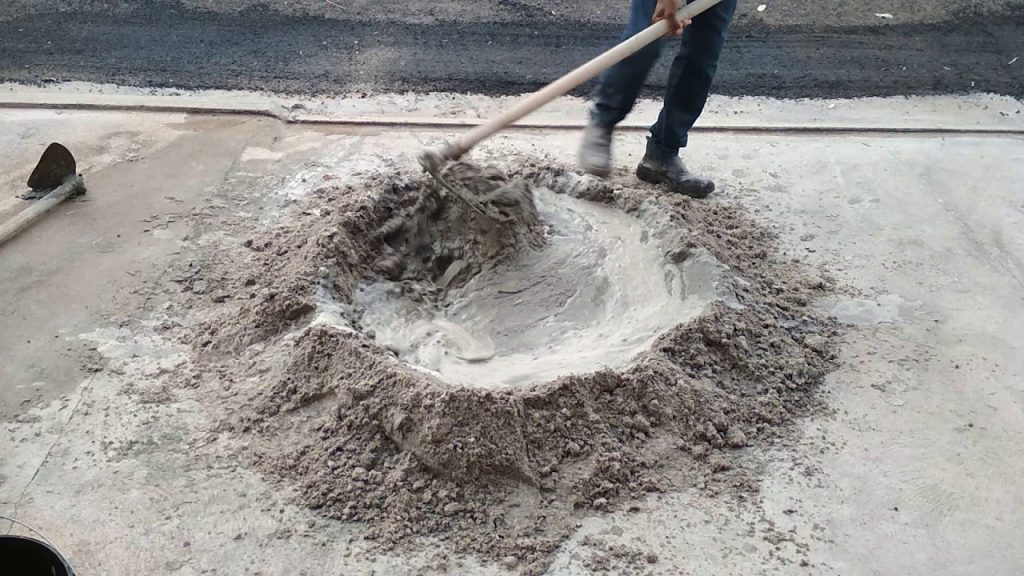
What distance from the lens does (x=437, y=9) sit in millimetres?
5297

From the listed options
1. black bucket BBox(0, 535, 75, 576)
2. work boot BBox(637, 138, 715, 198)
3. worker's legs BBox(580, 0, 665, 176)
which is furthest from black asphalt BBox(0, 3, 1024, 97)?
black bucket BBox(0, 535, 75, 576)

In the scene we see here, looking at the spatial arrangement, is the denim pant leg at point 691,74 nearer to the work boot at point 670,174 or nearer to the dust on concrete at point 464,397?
the work boot at point 670,174

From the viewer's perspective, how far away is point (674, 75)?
343 cm

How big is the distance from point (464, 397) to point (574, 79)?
1.17 m

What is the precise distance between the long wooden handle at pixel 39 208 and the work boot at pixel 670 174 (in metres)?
2.35

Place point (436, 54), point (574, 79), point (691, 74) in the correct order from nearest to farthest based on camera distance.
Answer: point (574, 79) → point (691, 74) → point (436, 54)

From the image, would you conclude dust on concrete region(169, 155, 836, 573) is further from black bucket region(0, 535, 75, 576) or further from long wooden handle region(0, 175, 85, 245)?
long wooden handle region(0, 175, 85, 245)

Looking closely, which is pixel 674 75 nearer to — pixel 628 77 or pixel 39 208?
pixel 628 77

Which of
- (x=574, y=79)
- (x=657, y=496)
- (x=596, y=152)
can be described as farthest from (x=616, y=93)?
(x=657, y=496)

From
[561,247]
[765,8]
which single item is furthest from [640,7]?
[765,8]

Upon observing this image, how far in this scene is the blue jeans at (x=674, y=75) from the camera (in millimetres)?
3182

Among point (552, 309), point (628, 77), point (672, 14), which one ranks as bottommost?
point (552, 309)

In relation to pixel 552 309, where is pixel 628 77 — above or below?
above

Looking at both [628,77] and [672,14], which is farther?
[628,77]
